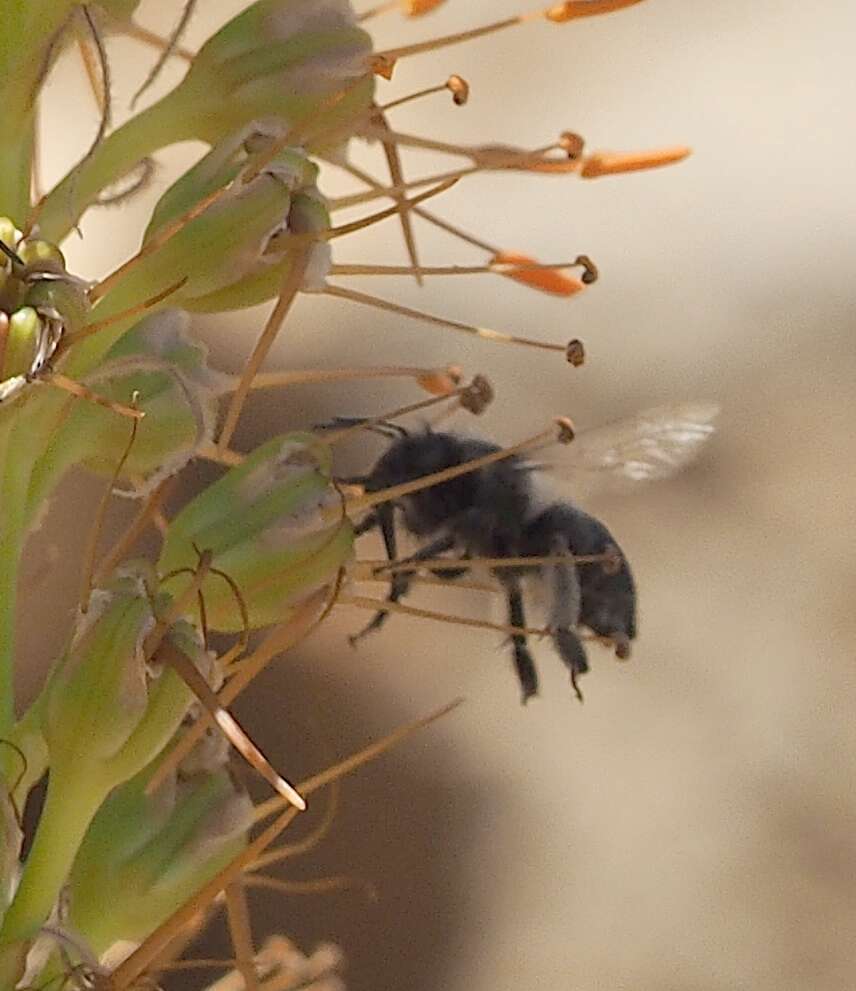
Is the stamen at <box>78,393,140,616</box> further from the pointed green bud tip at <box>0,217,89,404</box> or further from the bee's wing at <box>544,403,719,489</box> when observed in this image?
the bee's wing at <box>544,403,719,489</box>

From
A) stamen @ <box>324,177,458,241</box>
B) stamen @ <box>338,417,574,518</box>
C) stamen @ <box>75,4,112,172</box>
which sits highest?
stamen @ <box>75,4,112,172</box>

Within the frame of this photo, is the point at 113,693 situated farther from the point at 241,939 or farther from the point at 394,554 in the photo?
the point at 394,554

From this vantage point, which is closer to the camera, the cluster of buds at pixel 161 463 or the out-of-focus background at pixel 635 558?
the cluster of buds at pixel 161 463

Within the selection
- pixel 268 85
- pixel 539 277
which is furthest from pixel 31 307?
pixel 539 277

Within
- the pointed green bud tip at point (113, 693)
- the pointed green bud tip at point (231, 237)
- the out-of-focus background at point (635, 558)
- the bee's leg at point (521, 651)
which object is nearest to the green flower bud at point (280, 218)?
the pointed green bud tip at point (231, 237)

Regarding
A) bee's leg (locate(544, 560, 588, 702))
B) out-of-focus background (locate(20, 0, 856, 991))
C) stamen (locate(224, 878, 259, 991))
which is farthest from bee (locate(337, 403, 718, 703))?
out-of-focus background (locate(20, 0, 856, 991))

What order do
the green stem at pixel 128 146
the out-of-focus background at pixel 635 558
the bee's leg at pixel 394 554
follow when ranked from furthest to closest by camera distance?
the out-of-focus background at pixel 635 558 < the bee's leg at pixel 394 554 < the green stem at pixel 128 146

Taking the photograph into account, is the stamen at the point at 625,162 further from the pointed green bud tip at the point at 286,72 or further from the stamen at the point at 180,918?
the stamen at the point at 180,918
